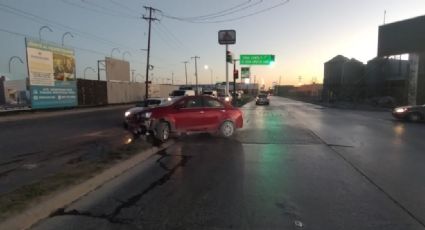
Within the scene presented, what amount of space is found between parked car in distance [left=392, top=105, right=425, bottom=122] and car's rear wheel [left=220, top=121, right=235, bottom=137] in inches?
527

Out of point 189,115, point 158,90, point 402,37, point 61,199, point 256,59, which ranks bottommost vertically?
point 158,90

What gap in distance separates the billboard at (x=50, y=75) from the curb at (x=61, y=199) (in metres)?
26.2

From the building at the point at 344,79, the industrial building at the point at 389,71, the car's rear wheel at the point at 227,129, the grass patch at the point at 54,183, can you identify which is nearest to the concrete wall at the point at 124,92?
the industrial building at the point at 389,71

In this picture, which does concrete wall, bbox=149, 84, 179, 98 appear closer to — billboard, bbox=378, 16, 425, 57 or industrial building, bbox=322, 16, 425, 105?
industrial building, bbox=322, 16, 425, 105

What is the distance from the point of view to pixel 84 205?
6.12 m

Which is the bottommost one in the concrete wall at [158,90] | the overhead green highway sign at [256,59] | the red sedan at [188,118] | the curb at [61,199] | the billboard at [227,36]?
the concrete wall at [158,90]

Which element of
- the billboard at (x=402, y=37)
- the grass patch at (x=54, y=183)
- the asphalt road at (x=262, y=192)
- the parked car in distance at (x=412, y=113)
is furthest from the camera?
the billboard at (x=402, y=37)

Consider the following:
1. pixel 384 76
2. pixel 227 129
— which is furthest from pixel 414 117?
pixel 384 76

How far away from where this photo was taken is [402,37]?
1673 inches

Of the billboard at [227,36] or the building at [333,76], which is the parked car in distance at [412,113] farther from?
the building at [333,76]

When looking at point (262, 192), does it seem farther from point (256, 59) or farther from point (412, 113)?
point (256, 59)

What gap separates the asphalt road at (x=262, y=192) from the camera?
215 inches

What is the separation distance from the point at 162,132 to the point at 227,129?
2769 millimetres

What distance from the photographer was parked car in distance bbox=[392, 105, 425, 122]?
2306 cm
